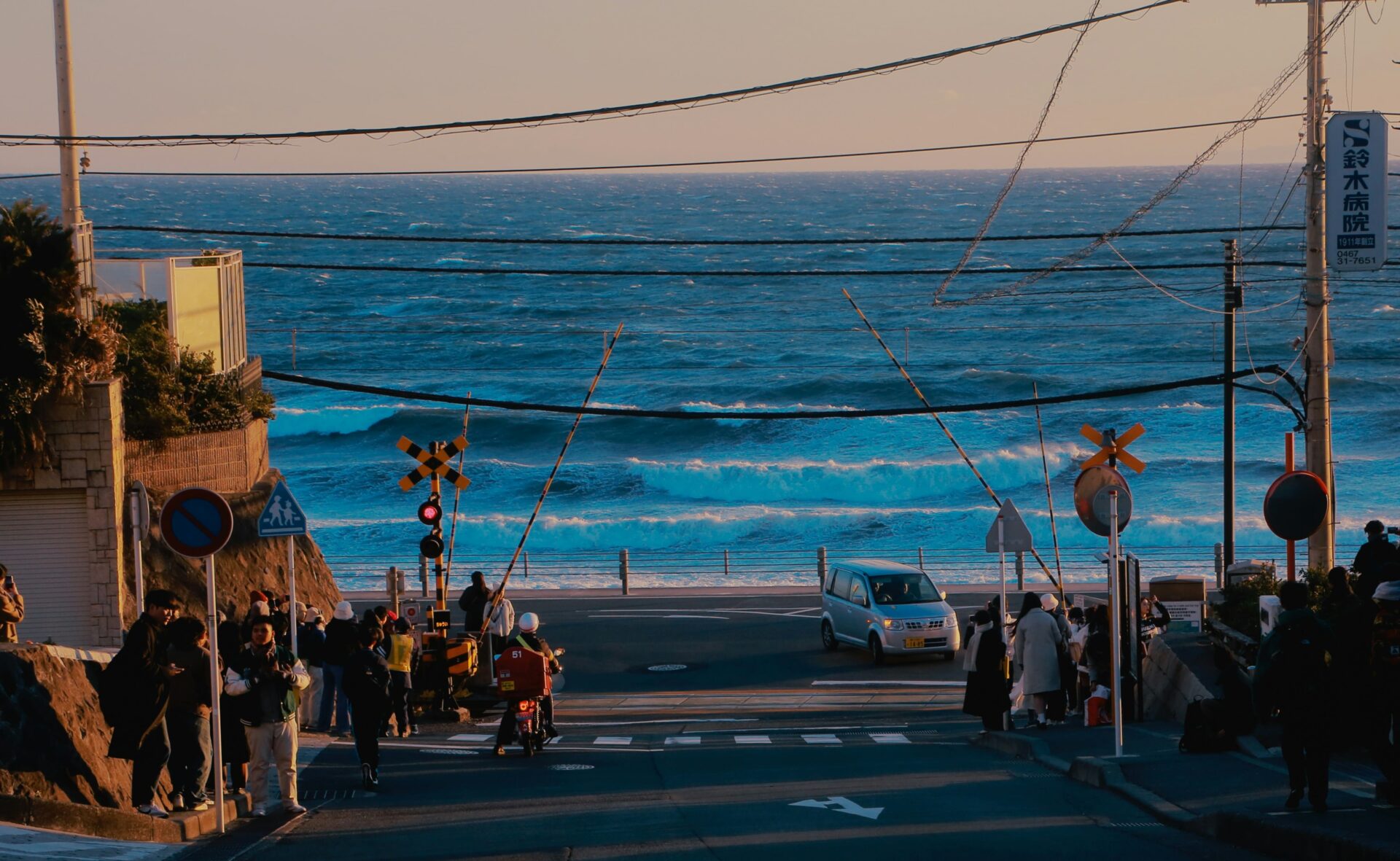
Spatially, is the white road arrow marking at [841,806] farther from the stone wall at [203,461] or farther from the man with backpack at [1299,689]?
the stone wall at [203,461]

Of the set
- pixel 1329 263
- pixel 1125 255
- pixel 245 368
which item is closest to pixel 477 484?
pixel 245 368

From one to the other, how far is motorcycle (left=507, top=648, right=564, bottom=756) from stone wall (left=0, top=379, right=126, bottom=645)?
5.83m

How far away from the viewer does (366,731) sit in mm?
12367

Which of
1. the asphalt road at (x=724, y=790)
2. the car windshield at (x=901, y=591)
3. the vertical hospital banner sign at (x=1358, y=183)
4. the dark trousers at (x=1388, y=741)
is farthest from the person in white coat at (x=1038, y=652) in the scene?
the car windshield at (x=901, y=591)

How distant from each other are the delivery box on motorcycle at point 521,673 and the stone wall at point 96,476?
5579 mm

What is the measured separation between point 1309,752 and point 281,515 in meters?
10.6

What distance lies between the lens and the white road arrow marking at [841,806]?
10.7 meters

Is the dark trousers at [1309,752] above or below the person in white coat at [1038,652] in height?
above

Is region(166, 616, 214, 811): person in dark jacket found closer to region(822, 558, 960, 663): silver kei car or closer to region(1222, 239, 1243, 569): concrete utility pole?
region(822, 558, 960, 663): silver kei car

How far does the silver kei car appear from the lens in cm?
2388

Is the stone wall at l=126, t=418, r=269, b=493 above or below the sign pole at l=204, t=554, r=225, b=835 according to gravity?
above

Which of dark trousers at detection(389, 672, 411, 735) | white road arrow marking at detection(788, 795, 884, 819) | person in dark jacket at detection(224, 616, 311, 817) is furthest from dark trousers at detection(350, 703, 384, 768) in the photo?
white road arrow marking at detection(788, 795, 884, 819)

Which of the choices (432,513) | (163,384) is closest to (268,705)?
(432,513)

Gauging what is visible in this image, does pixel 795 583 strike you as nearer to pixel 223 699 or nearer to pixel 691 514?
pixel 691 514
